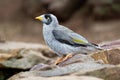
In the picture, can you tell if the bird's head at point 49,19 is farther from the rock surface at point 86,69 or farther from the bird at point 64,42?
the rock surface at point 86,69

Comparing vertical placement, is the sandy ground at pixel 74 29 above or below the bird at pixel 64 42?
above

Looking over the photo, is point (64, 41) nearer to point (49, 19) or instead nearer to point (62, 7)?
point (49, 19)

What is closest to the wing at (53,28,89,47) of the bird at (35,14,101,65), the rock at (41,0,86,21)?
the bird at (35,14,101,65)

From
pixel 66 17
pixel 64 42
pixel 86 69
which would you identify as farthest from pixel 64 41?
pixel 66 17

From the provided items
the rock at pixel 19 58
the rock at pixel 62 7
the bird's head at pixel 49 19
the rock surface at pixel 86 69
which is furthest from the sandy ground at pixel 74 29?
the rock surface at pixel 86 69

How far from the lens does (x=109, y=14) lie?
2791cm

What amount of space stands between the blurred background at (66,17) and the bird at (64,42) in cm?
1358

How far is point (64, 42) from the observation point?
1223 centimetres

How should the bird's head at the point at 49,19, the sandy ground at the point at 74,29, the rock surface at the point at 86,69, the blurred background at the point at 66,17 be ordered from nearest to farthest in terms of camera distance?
the rock surface at the point at 86,69
the bird's head at the point at 49,19
the sandy ground at the point at 74,29
the blurred background at the point at 66,17

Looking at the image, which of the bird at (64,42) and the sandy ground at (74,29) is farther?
the sandy ground at (74,29)

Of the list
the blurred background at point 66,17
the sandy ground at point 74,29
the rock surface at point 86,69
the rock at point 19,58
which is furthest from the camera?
the blurred background at point 66,17

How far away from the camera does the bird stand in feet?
39.8

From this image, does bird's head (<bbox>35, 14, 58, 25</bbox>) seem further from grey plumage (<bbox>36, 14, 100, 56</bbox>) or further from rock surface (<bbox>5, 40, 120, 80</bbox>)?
rock surface (<bbox>5, 40, 120, 80</bbox>)

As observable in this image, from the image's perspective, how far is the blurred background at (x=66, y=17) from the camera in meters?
27.3
